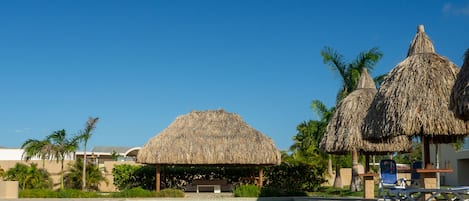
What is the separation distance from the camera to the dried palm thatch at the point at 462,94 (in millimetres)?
8445

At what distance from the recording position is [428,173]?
1099 centimetres

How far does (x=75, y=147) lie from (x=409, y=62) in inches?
689

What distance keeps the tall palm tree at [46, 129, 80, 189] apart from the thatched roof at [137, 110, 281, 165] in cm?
481

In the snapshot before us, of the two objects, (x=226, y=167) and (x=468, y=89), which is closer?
(x=468, y=89)

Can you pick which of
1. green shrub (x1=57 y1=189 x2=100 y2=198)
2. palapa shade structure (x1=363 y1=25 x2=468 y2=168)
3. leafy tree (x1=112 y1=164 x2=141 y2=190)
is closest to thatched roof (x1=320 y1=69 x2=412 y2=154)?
palapa shade structure (x1=363 y1=25 x2=468 y2=168)

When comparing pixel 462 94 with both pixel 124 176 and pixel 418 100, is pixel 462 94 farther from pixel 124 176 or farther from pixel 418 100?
pixel 124 176

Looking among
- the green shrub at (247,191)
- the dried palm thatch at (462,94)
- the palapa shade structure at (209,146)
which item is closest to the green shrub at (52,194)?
the palapa shade structure at (209,146)

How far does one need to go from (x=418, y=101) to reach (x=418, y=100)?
3 cm

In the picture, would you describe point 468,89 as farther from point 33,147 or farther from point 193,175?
point 33,147

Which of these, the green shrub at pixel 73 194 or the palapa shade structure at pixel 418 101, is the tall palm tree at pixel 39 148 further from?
the palapa shade structure at pixel 418 101

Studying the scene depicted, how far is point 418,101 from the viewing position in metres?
10.5

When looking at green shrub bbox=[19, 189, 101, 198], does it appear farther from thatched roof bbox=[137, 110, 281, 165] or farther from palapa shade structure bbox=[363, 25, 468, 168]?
palapa shade structure bbox=[363, 25, 468, 168]

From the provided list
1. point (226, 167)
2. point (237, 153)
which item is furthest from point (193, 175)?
point (237, 153)

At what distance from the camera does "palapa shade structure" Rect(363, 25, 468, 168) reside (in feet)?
33.8
